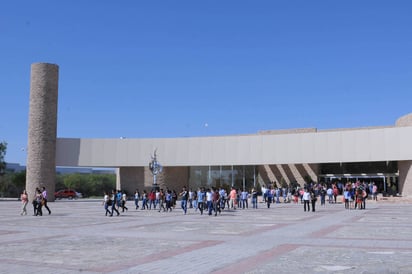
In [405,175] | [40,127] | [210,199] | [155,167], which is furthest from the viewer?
[155,167]

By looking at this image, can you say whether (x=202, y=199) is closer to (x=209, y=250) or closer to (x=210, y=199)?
(x=210, y=199)

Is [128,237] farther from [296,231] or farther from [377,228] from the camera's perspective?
[377,228]

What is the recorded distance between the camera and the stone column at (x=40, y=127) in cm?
5019

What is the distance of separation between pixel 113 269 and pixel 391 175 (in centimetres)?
4681

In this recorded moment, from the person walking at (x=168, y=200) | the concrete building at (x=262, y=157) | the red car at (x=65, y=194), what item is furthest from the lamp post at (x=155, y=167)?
the person walking at (x=168, y=200)

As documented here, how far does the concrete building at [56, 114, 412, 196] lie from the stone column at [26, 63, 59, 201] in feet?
15.9

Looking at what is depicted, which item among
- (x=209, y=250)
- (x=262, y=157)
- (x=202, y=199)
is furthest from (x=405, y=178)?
(x=209, y=250)

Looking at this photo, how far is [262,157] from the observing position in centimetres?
5328

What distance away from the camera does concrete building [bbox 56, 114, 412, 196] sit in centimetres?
4881

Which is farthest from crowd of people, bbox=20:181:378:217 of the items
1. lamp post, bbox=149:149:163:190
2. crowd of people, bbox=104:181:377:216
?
lamp post, bbox=149:149:163:190

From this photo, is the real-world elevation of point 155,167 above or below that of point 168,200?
above

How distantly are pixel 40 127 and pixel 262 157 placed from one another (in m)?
23.8

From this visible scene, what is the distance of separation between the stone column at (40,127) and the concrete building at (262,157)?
484 cm

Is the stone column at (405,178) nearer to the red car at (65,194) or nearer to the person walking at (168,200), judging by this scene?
the person walking at (168,200)
